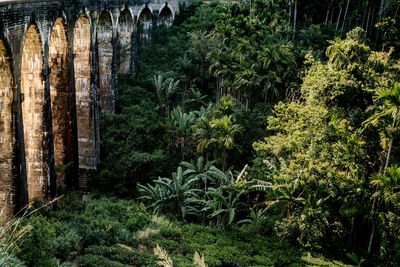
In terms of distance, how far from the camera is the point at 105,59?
19.1 meters

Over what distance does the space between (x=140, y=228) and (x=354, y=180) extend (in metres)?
6.50

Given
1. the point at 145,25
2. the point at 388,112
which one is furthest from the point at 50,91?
the point at 145,25

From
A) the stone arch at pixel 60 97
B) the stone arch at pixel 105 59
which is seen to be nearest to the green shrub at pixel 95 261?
the stone arch at pixel 60 97

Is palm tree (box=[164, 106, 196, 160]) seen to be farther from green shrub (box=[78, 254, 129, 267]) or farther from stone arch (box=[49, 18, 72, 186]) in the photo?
green shrub (box=[78, 254, 129, 267])

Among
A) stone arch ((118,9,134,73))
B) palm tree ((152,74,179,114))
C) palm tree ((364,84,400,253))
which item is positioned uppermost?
stone arch ((118,9,134,73))

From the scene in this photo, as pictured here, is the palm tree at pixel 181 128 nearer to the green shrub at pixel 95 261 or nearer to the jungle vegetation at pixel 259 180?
the jungle vegetation at pixel 259 180

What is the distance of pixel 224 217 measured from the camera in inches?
581

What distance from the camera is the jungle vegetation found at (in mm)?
10602

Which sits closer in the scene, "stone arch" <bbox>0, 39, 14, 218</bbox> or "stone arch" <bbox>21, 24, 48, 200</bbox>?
"stone arch" <bbox>0, 39, 14, 218</bbox>

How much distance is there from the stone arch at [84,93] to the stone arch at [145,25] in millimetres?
10112

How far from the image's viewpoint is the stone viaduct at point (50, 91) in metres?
10.1

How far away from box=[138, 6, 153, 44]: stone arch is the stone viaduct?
4205 millimetres

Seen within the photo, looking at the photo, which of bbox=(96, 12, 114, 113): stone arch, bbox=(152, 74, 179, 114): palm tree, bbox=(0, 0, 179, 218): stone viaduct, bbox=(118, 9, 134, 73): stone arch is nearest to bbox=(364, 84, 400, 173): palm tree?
bbox=(0, 0, 179, 218): stone viaduct

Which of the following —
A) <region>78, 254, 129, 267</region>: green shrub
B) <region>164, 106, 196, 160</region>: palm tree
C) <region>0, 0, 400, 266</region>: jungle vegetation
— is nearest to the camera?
<region>78, 254, 129, 267</region>: green shrub
